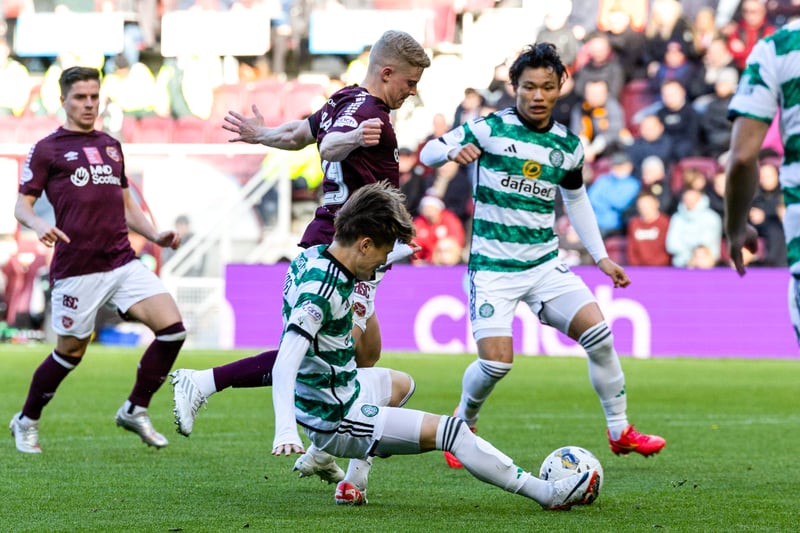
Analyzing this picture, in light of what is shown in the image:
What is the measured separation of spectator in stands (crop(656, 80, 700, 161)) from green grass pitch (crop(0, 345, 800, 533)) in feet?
21.5

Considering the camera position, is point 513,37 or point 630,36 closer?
point 630,36

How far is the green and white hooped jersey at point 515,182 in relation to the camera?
7.43 metres

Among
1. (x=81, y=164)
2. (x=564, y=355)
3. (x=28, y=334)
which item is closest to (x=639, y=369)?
(x=564, y=355)

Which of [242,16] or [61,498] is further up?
[242,16]

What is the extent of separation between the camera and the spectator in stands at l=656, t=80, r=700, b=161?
1897 centimetres

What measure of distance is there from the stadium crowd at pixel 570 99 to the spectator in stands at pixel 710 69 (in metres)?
0.02

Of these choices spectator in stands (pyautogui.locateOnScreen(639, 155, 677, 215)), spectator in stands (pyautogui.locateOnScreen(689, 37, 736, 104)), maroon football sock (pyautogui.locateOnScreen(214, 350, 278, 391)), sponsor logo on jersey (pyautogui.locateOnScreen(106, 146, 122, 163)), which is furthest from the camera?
spectator in stands (pyautogui.locateOnScreen(689, 37, 736, 104))

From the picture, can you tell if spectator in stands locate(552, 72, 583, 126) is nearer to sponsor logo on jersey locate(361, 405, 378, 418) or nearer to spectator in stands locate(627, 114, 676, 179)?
spectator in stands locate(627, 114, 676, 179)

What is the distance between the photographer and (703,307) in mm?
16906

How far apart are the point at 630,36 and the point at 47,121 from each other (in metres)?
10.4

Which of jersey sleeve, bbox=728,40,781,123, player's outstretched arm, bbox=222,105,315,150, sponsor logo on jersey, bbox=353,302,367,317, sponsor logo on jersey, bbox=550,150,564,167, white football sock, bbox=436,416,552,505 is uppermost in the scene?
jersey sleeve, bbox=728,40,781,123

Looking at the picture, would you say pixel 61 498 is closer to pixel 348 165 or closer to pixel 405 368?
pixel 348 165

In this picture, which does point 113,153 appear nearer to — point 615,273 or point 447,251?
point 615,273

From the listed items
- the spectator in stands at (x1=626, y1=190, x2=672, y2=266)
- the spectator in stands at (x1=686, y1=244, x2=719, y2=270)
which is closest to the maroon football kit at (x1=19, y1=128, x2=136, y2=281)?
the spectator in stands at (x1=626, y1=190, x2=672, y2=266)
